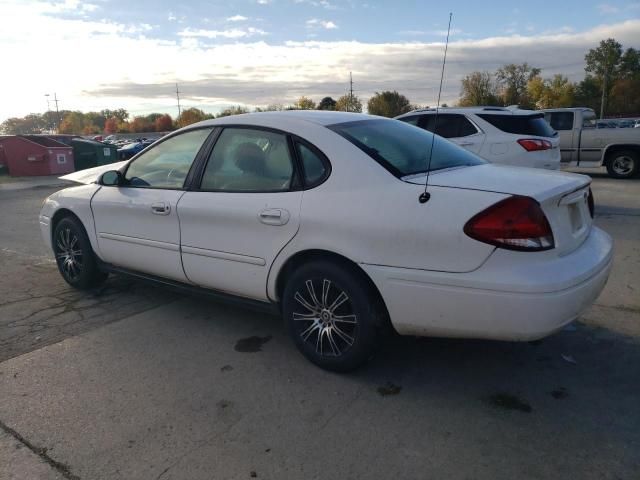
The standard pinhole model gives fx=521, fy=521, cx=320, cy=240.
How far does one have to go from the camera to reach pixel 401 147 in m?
3.45

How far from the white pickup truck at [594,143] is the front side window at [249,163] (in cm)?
1140

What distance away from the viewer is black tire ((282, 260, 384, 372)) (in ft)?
9.81

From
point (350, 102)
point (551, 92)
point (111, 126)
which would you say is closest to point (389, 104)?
point (350, 102)

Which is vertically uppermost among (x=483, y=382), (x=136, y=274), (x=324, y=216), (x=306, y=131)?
(x=306, y=131)

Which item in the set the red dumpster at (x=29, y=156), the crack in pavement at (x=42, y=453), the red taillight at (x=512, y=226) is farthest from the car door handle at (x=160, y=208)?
the red dumpster at (x=29, y=156)

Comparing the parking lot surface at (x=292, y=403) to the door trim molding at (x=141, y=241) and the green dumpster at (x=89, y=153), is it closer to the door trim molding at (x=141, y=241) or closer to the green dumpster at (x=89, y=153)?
the door trim molding at (x=141, y=241)

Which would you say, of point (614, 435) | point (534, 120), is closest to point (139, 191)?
point (614, 435)

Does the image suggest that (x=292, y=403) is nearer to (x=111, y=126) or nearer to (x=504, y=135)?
(x=504, y=135)

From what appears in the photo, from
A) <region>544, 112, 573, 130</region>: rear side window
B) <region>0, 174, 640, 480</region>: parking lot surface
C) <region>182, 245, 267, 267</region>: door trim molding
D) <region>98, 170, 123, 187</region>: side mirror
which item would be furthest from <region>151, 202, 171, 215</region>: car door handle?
<region>544, 112, 573, 130</region>: rear side window

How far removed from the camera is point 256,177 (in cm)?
351

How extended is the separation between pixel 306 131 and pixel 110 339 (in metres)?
2.13

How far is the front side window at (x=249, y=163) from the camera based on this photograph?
3.41 m

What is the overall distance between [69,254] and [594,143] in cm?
1244

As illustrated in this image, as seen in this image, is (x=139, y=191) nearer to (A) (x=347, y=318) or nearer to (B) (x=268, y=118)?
(B) (x=268, y=118)
